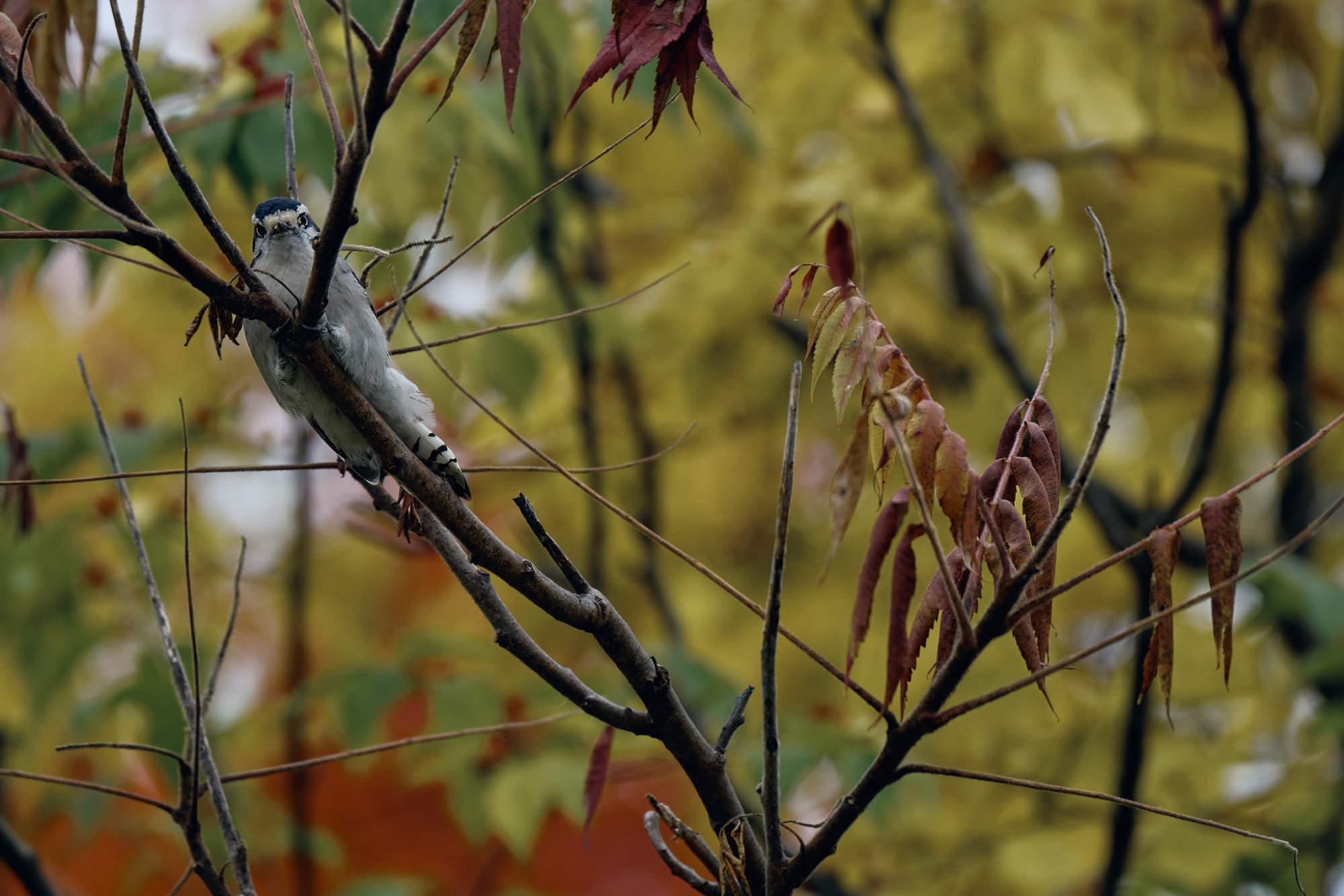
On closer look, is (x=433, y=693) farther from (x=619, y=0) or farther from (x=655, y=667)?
(x=619, y=0)

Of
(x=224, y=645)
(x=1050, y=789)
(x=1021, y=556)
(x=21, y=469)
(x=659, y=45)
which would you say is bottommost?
(x=1050, y=789)

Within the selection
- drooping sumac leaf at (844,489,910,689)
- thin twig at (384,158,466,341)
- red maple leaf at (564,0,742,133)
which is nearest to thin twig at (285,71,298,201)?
thin twig at (384,158,466,341)

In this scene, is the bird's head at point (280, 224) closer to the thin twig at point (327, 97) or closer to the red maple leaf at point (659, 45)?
the thin twig at point (327, 97)

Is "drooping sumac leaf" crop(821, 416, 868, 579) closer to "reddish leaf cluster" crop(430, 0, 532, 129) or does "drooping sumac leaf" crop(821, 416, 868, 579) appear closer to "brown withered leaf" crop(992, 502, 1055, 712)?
"brown withered leaf" crop(992, 502, 1055, 712)

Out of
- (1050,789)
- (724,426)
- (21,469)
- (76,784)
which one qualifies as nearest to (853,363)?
(1050,789)

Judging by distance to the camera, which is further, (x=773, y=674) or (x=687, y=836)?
(x=687, y=836)

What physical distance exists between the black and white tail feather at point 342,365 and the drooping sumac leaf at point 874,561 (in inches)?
50.5

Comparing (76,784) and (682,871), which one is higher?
(76,784)

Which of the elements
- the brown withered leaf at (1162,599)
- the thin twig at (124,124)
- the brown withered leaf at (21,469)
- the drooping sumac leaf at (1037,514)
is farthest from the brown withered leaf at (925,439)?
the brown withered leaf at (21,469)

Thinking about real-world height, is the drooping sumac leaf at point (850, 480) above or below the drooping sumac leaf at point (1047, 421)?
below

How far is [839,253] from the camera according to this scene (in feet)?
5.98

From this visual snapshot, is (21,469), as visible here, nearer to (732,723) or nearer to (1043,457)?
(732,723)

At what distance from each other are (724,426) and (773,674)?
158 inches

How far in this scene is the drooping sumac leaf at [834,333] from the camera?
154 centimetres
